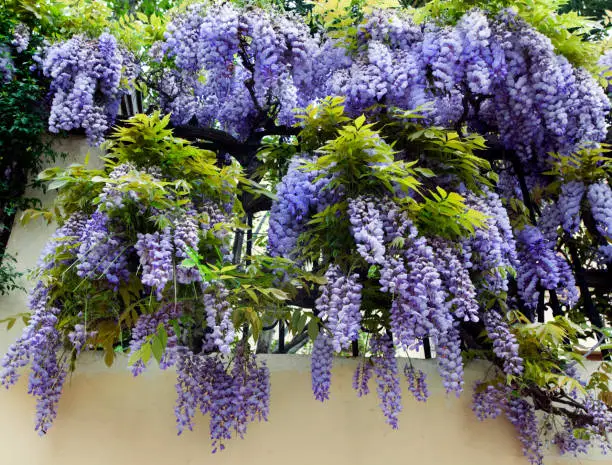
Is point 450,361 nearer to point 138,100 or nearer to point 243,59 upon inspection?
point 243,59

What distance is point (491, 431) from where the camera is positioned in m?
2.69

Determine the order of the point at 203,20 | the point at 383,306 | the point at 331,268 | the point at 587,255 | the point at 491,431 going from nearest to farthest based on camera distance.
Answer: the point at 331,268
the point at 383,306
the point at 491,431
the point at 203,20
the point at 587,255

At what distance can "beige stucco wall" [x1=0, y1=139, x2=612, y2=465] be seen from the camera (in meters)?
2.43

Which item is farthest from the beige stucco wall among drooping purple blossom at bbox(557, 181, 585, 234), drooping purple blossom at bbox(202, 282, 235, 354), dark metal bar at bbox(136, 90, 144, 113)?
dark metal bar at bbox(136, 90, 144, 113)

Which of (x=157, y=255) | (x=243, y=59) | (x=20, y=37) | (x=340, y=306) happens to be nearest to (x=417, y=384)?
(x=340, y=306)

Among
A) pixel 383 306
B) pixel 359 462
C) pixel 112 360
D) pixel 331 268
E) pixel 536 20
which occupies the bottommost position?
pixel 359 462

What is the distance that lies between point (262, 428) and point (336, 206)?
1.11 metres

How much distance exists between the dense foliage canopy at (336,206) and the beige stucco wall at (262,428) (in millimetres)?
118

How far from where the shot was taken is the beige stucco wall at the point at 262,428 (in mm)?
2430

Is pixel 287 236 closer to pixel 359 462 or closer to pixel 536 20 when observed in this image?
pixel 359 462

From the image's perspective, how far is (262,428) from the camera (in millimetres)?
2527

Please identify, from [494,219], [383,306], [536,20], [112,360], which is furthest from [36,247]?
[536,20]

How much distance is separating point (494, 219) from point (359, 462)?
131 centimetres

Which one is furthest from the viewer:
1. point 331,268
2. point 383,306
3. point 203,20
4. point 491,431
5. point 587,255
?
point 587,255
